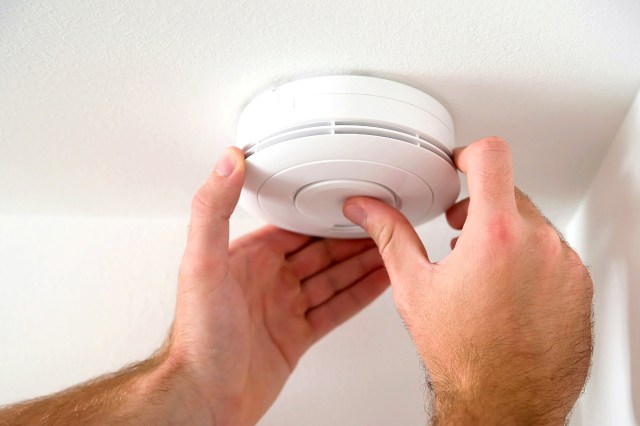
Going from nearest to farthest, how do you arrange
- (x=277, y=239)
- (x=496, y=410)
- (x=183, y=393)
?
(x=496, y=410) < (x=183, y=393) < (x=277, y=239)

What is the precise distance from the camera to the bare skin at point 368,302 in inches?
20.2

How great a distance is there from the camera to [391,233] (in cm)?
63

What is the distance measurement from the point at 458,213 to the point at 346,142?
251 mm

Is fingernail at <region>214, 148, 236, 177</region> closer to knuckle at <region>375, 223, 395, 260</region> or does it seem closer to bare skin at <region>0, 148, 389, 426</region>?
bare skin at <region>0, 148, 389, 426</region>

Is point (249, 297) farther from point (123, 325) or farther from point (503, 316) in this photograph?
point (503, 316)

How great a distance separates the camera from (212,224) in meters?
0.65

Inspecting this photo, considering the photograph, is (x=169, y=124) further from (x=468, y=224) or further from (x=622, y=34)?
(x=622, y=34)

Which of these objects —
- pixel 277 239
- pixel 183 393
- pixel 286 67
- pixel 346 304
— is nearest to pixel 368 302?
pixel 346 304

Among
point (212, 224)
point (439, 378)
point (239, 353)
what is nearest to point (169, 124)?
point (212, 224)

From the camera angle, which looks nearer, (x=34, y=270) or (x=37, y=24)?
(x=37, y=24)

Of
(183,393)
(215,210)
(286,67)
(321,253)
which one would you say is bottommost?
(183,393)

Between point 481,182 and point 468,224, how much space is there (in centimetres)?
4

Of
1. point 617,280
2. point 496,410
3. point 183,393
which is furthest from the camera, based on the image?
point 183,393

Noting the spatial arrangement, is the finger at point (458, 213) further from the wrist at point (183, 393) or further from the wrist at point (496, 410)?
the wrist at point (183, 393)
